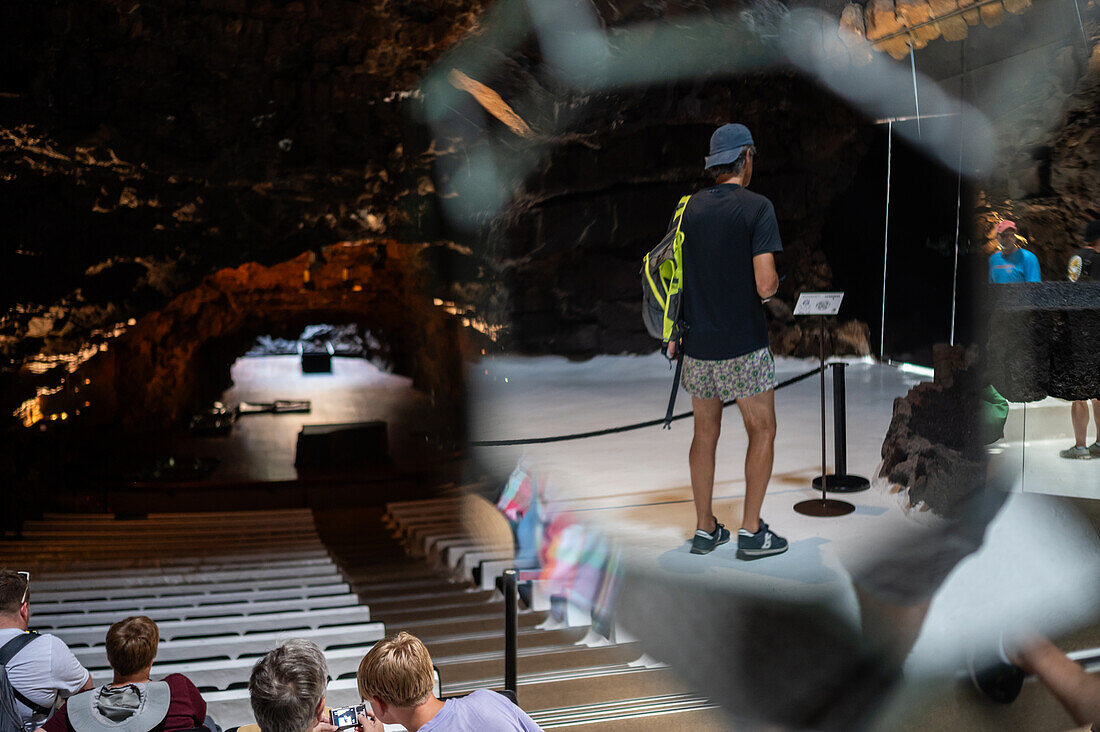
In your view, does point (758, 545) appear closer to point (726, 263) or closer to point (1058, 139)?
point (726, 263)

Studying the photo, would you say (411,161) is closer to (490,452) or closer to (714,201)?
(490,452)

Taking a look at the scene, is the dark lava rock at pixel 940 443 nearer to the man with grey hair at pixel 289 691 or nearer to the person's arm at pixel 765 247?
the person's arm at pixel 765 247

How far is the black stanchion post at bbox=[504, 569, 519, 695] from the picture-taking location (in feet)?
7.55

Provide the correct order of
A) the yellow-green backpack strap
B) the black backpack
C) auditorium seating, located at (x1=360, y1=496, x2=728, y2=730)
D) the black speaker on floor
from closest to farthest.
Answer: the black backpack, auditorium seating, located at (x1=360, y1=496, x2=728, y2=730), the yellow-green backpack strap, the black speaker on floor

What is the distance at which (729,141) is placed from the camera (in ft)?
9.96

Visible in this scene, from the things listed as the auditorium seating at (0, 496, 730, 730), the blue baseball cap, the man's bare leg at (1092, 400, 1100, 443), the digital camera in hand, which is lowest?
the auditorium seating at (0, 496, 730, 730)

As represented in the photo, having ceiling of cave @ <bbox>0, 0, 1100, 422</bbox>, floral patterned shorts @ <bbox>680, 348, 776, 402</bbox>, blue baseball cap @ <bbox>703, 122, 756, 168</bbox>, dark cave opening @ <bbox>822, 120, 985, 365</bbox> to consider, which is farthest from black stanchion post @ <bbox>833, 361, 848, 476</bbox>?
ceiling of cave @ <bbox>0, 0, 1100, 422</bbox>

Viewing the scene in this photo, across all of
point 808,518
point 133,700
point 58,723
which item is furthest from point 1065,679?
point 58,723

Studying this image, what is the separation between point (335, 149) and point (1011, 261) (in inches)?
282

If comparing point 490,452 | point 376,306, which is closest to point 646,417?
point 490,452

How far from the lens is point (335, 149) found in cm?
934

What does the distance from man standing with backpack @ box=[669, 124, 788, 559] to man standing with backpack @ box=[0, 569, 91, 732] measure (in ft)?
6.98

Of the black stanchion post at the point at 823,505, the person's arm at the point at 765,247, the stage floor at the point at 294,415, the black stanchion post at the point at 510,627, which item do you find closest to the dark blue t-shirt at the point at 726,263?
the person's arm at the point at 765,247

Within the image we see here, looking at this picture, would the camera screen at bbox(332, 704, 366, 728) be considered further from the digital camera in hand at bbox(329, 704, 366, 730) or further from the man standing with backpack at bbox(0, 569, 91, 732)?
the man standing with backpack at bbox(0, 569, 91, 732)
